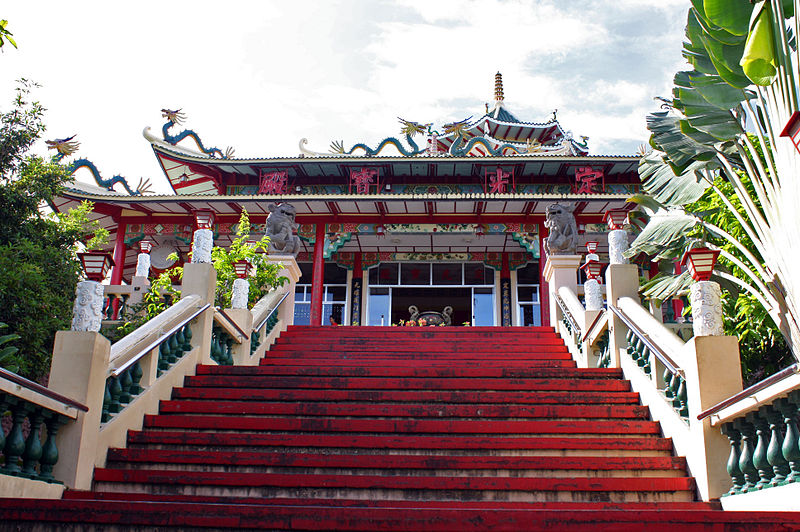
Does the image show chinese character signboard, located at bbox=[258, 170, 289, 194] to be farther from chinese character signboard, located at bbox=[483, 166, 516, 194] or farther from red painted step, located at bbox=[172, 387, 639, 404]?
red painted step, located at bbox=[172, 387, 639, 404]

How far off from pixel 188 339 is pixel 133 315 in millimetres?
3426

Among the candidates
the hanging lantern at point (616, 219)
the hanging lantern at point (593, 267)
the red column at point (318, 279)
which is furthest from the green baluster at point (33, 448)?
the red column at point (318, 279)

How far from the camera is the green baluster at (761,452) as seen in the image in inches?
182

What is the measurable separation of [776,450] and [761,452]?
0.58 ft

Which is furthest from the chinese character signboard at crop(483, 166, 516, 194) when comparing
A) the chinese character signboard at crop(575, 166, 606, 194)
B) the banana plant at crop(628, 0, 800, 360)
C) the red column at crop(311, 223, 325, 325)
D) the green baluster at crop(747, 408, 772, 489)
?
the green baluster at crop(747, 408, 772, 489)

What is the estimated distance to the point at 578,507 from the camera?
473 centimetres

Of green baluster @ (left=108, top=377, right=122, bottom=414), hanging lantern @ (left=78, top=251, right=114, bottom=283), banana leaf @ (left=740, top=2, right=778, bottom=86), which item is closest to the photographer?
hanging lantern @ (left=78, top=251, right=114, bottom=283)

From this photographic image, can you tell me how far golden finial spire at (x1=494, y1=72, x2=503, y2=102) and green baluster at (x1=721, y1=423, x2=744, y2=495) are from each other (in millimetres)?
24022

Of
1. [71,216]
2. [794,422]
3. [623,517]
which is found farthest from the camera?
[71,216]

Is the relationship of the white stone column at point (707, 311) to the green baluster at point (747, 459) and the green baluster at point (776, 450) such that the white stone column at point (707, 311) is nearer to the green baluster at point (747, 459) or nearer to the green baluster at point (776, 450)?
the green baluster at point (747, 459)

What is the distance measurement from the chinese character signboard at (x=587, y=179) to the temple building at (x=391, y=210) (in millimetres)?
28

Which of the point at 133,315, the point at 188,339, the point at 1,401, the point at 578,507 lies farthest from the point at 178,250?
the point at 578,507

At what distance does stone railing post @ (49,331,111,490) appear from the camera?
532 cm

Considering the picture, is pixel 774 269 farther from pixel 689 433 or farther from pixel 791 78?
Result: pixel 689 433
